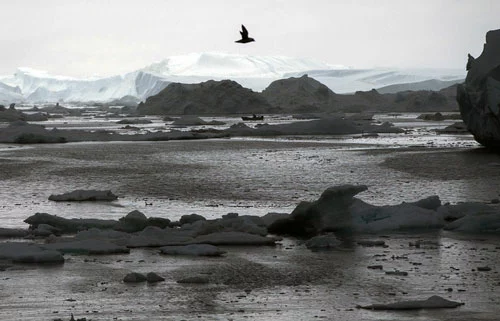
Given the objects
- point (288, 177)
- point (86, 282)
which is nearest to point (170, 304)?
point (86, 282)

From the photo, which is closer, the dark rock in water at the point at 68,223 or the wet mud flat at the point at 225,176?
the dark rock in water at the point at 68,223

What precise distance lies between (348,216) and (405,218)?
69 cm

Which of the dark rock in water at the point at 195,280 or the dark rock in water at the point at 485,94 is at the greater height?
the dark rock in water at the point at 485,94

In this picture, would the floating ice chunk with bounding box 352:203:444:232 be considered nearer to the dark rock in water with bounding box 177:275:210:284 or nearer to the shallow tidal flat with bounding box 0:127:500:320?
the shallow tidal flat with bounding box 0:127:500:320

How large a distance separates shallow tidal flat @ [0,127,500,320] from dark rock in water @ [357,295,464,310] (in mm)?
99

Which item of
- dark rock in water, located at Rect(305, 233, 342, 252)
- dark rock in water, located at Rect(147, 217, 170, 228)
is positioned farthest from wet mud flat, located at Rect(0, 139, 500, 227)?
dark rock in water, located at Rect(305, 233, 342, 252)

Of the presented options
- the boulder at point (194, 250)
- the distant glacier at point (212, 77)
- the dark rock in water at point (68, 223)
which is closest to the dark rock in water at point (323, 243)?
the boulder at point (194, 250)

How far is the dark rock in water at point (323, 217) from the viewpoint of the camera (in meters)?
10.4

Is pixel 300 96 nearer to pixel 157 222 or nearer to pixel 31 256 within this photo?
pixel 157 222

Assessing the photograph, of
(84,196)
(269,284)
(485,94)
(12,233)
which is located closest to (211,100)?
(485,94)

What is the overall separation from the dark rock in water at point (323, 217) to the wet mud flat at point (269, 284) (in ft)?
2.50

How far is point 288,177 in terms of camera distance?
17.3 m

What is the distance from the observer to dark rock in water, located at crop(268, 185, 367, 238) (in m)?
10.4

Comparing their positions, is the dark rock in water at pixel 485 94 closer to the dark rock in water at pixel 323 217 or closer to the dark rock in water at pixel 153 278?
the dark rock in water at pixel 323 217
